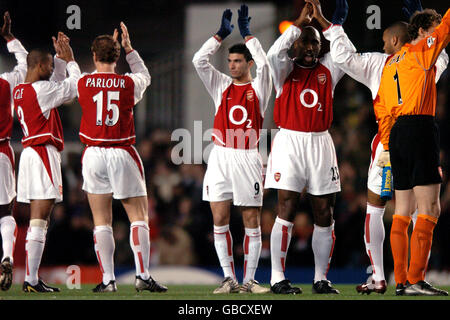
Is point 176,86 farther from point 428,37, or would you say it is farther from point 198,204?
point 428,37

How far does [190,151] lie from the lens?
16.8 meters

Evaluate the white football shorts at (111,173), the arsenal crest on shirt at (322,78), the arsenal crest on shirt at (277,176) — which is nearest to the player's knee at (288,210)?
the arsenal crest on shirt at (277,176)

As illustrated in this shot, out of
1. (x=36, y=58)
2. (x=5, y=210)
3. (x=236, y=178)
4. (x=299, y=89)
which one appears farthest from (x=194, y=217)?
(x=299, y=89)

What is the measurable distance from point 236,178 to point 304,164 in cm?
75

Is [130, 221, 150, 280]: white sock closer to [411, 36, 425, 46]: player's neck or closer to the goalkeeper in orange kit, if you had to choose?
the goalkeeper in orange kit

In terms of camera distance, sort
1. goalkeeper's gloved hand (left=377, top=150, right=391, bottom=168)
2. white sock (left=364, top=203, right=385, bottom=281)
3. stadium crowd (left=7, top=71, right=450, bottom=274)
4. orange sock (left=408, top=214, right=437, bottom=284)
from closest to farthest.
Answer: orange sock (left=408, top=214, right=437, bottom=284)
goalkeeper's gloved hand (left=377, top=150, right=391, bottom=168)
white sock (left=364, top=203, right=385, bottom=281)
stadium crowd (left=7, top=71, right=450, bottom=274)

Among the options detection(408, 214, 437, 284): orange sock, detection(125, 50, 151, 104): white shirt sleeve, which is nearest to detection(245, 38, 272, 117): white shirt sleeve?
detection(125, 50, 151, 104): white shirt sleeve

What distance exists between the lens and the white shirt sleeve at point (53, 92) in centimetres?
923

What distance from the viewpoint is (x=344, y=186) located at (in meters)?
14.4

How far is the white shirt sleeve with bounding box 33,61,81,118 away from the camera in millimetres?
9234

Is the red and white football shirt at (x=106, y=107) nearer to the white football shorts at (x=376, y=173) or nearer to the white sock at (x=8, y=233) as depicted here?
the white sock at (x=8, y=233)

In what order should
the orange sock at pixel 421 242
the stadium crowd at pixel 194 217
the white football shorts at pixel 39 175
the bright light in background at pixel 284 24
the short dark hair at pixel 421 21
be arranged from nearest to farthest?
the orange sock at pixel 421 242, the short dark hair at pixel 421 21, the white football shorts at pixel 39 175, the stadium crowd at pixel 194 217, the bright light in background at pixel 284 24

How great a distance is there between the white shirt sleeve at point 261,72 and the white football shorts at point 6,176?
2940 mm

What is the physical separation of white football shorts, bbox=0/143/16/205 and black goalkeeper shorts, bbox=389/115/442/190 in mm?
4338
